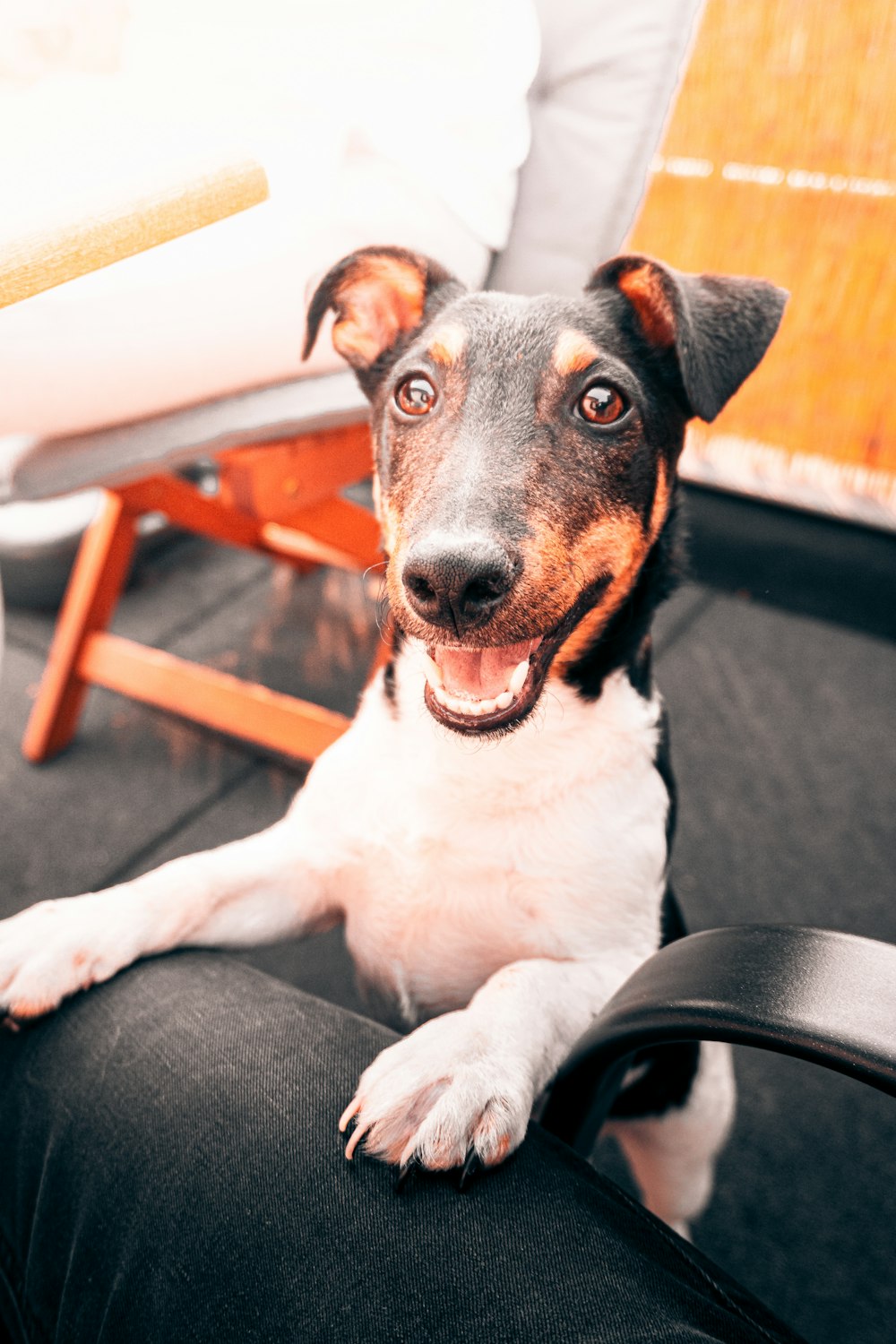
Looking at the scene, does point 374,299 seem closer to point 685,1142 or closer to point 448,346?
point 448,346

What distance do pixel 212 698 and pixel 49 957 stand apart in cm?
119

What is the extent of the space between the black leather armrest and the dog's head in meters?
0.29

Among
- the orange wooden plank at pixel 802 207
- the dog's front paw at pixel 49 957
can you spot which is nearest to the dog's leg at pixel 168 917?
the dog's front paw at pixel 49 957

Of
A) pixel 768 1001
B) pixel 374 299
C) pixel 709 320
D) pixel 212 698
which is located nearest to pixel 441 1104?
pixel 768 1001

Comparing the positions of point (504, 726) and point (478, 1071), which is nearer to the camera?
point (478, 1071)

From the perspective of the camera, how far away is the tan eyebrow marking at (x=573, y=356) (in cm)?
100

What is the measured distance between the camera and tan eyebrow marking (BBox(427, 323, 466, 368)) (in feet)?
3.37

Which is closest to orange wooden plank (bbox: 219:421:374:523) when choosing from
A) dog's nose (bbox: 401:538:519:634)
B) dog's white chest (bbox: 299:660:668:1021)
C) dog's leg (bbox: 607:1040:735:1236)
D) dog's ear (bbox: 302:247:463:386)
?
dog's ear (bbox: 302:247:463:386)

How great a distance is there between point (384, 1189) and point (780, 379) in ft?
6.83

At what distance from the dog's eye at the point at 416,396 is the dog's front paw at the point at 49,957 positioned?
629 millimetres

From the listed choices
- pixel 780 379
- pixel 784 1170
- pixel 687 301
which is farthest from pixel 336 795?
pixel 780 379

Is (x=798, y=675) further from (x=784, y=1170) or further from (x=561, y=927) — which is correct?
(x=561, y=927)

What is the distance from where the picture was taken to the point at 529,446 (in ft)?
3.15

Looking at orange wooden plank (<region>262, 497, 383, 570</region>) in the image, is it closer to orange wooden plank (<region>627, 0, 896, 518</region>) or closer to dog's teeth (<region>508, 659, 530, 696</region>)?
dog's teeth (<region>508, 659, 530, 696</region>)
